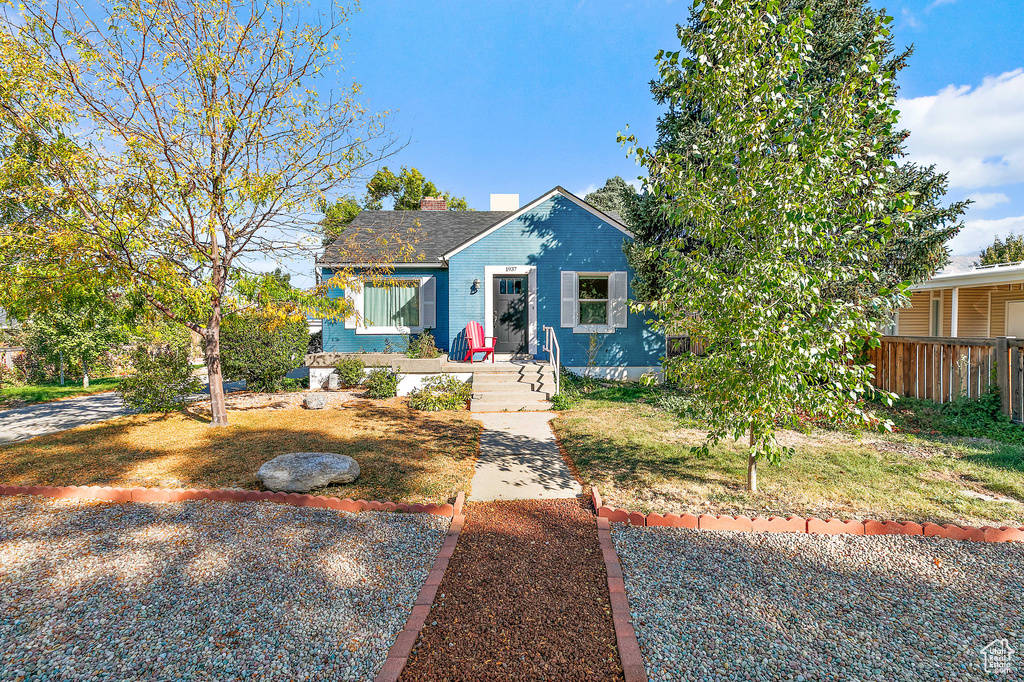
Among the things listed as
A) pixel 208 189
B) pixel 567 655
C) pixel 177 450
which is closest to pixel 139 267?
pixel 208 189

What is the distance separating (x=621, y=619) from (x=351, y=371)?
9.63 m

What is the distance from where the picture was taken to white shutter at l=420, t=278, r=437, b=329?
1250cm

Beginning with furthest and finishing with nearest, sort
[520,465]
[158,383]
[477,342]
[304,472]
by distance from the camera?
[477,342] → [158,383] → [520,465] → [304,472]

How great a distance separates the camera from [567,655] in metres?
2.45

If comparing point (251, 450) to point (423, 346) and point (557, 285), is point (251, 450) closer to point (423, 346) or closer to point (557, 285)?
point (423, 346)

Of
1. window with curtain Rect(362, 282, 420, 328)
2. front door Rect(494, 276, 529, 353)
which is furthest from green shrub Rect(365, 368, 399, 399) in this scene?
front door Rect(494, 276, 529, 353)

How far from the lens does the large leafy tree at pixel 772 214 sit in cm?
363

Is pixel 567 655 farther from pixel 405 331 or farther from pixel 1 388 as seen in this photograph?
pixel 1 388

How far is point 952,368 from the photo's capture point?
7.89 meters

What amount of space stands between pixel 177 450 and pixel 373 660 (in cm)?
543

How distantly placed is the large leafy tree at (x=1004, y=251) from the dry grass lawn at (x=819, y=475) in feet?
91.0

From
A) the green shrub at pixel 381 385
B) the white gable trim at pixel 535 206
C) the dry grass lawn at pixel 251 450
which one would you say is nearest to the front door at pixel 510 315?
the white gable trim at pixel 535 206

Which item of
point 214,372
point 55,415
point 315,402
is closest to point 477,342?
point 315,402

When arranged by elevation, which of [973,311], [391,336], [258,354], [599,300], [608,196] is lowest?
[258,354]
